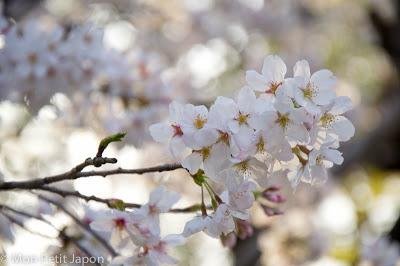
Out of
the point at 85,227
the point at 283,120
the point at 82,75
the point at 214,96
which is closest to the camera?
the point at 283,120

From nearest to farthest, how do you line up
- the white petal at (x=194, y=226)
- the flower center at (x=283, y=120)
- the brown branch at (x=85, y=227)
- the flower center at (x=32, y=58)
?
1. the flower center at (x=283, y=120)
2. the white petal at (x=194, y=226)
3. the brown branch at (x=85, y=227)
4. the flower center at (x=32, y=58)

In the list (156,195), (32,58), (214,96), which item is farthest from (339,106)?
(214,96)

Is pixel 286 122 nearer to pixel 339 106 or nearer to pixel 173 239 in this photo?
pixel 339 106

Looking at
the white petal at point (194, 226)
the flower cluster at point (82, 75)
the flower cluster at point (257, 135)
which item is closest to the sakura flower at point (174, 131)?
the flower cluster at point (257, 135)

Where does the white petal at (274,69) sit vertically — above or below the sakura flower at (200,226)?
above

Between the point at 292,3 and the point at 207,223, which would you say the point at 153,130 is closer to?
the point at 207,223

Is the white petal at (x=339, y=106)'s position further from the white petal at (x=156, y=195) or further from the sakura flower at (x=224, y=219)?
the white petal at (x=156, y=195)

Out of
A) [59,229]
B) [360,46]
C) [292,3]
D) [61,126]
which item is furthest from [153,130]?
[360,46]
